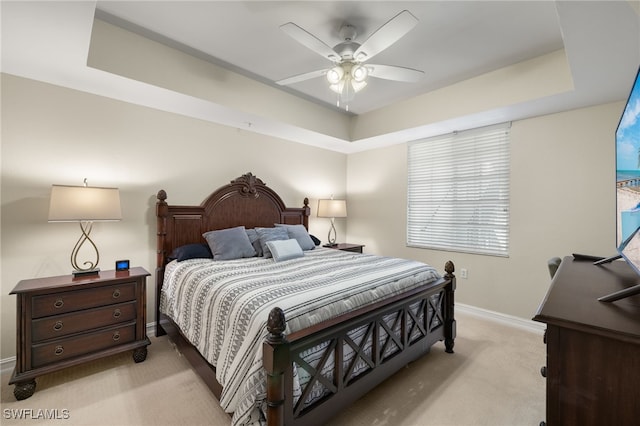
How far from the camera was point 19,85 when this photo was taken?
237cm

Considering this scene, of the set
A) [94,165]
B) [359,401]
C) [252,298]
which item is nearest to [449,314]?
[359,401]

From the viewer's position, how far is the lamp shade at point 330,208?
4434 mm

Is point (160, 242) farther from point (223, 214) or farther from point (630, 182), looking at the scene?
point (630, 182)

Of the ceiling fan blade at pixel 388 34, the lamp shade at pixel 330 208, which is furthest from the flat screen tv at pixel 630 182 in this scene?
the lamp shade at pixel 330 208

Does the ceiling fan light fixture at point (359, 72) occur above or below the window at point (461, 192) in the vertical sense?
above

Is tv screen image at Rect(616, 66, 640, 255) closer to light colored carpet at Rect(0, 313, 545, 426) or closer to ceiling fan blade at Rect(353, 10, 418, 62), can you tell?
ceiling fan blade at Rect(353, 10, 418, 62)

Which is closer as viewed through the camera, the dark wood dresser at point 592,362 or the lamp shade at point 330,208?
the dark wood dresser at point 592,362

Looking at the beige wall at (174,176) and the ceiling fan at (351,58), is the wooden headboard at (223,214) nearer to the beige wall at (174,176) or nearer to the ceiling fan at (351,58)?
Answer: the beige wall at (174,176)

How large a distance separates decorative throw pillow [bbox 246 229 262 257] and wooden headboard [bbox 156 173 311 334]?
34 cm

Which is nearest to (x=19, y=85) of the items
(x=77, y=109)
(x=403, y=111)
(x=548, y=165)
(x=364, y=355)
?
(x=77, y=109)

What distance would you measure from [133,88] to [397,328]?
3073 mm

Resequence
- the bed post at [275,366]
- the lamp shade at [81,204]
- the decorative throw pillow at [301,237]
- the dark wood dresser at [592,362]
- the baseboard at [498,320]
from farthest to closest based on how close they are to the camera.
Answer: the decorative throw pillow at [301,237] → the baseboard at [498,320] → the lamp shade at [81,204] → the bed post at [275,366] → the dark wood dresser at [592,362]

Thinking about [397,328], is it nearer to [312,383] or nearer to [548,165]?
[312,383]

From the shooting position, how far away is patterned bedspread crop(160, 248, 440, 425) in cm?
154
